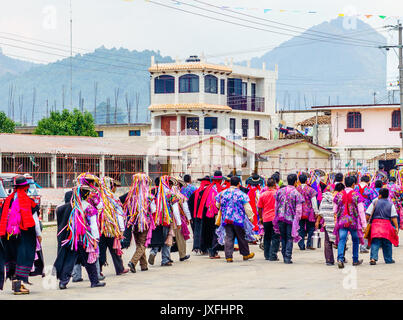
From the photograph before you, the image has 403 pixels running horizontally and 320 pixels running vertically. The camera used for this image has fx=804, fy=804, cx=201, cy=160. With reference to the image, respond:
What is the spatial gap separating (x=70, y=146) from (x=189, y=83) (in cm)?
2006

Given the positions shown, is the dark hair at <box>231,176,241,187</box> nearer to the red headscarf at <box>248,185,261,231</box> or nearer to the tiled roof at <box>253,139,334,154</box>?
the red headscarf at <box>248,185,261,231</box>

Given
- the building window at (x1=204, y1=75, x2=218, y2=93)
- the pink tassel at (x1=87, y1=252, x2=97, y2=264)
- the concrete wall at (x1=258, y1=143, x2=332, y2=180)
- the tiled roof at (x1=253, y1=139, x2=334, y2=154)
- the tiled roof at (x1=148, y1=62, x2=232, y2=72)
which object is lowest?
the pink tassel at (x1=87, y1=252, x2=97, y2=264)

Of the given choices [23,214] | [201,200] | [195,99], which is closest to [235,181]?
[201,200]

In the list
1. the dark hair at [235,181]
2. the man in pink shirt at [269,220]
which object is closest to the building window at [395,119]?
the man in pink shirt at [269,220]

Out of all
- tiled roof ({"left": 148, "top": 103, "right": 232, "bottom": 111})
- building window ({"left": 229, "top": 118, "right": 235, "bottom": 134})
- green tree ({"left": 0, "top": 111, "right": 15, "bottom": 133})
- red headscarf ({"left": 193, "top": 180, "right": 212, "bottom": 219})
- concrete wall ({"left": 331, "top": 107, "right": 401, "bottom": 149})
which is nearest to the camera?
red headscarf ({"left": 193, "top": 180, "right": 212, "bottom": 219})

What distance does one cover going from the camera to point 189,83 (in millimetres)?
56594

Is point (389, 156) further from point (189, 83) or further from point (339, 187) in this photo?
point (339, 187)

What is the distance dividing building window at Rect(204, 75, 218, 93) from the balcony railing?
2.19m

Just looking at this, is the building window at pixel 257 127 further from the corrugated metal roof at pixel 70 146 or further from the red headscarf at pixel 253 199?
the red headscarf at pixel 253 199

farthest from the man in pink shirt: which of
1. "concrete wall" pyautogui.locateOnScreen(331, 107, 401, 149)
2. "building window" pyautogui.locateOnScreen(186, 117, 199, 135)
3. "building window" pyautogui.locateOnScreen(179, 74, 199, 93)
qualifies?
"building window" pyautogui.locateOnScreen(179, 74, 199, 93)

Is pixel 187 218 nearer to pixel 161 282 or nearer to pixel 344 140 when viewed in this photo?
pixel 161 282

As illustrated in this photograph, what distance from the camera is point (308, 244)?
1848cm

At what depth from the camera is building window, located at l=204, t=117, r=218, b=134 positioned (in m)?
56.5


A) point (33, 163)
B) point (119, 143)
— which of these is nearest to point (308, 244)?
point (33, 163)
